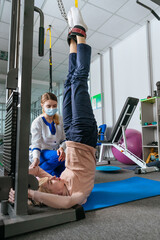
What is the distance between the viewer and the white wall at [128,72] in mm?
3930

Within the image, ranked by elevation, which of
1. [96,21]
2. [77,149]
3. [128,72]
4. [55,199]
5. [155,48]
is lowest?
[55,199]

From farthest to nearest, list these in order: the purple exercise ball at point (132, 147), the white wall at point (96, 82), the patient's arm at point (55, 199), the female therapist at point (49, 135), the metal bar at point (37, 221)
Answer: the white wall at point (96, 82)
the purple exercise ball at point (132, 147)
the female therapist at point (49, 135)
the patient's arm at point (55, 199)
the metal bar at point (37, 221)

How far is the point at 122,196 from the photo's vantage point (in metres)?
1.37

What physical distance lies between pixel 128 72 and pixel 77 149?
384 cm

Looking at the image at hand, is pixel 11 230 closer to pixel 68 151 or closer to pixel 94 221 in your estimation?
pixel 94 221

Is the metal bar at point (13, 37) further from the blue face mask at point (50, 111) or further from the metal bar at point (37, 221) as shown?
the metal bar at point (37, 221)

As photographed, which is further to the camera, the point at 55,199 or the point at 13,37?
the point at 13,37

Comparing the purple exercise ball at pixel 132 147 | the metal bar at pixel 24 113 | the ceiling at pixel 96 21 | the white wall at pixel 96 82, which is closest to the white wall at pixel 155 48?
the ceiling at pixel 96 21

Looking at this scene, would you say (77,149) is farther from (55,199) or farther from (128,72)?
(128,72)

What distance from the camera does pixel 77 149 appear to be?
1120mm

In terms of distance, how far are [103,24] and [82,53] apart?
3.36 meters

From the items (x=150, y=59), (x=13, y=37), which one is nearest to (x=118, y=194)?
(x=13, y=37)

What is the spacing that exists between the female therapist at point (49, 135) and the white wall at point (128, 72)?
2794 millimetres

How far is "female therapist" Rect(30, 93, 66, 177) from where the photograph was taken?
5.54 ft
